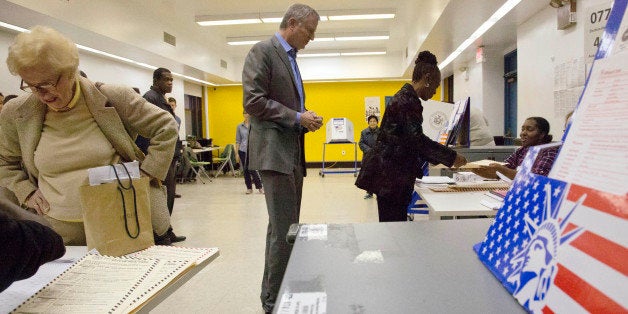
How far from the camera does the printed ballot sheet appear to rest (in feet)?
1.44

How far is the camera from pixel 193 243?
12.4 ft

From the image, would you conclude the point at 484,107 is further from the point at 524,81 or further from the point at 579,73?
the point at 579,73

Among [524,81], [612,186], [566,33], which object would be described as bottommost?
[612,186]

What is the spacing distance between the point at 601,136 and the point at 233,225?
4.29m

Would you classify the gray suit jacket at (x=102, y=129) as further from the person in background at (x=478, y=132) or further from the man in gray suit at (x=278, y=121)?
the person in background at (x=478, y=132)

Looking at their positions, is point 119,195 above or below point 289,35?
below

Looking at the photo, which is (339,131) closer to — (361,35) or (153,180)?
(361,35)

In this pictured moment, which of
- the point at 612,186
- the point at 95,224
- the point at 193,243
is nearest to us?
the point at 612,186

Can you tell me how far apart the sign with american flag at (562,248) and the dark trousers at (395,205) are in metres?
1.42

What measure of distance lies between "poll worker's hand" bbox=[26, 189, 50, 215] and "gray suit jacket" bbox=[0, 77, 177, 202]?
44 millimetres

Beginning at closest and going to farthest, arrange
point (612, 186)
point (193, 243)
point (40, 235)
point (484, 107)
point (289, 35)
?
point (612, 186) → point (40, 235) → point (289, 35) → point (193, 243) → point (484, 107)

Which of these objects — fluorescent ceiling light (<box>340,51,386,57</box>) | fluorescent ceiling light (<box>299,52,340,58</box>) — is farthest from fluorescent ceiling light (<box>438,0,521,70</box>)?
fluorescent ceiling light (<box>299,52,340,58</box>)

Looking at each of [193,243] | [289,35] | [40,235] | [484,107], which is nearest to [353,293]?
[40,235]

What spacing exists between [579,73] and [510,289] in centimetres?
402
